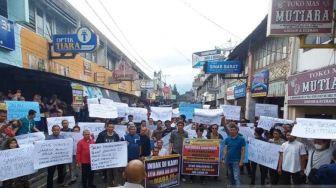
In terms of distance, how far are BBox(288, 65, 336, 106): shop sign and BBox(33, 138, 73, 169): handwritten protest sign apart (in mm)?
7248

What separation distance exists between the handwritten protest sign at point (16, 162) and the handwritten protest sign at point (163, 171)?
A: 2.32 m

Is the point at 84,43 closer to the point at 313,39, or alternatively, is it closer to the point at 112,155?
the point at 112,155

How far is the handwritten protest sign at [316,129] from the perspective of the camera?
5906mm

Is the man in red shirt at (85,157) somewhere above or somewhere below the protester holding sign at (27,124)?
below

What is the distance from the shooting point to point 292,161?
7070mm

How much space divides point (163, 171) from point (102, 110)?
16.5 feet

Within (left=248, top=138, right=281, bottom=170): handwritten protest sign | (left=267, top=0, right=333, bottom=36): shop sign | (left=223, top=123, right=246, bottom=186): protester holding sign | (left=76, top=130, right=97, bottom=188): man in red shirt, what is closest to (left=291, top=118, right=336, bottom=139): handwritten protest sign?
(left=248, top=138, right=281, bottom=170): handwritten protest sign

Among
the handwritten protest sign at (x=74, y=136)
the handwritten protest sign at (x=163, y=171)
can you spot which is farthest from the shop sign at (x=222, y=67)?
the handwritten protest sign at (x=163, y=171)

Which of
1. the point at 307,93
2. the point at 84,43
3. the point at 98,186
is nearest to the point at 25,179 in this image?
the point at 98,186

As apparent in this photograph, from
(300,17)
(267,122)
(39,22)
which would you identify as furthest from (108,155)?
(39,22)

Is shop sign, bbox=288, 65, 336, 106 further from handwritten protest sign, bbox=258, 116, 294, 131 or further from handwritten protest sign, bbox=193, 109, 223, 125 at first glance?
handwritten protest sign, bbox=193, 109, 223, 125

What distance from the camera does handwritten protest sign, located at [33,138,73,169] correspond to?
7154mm

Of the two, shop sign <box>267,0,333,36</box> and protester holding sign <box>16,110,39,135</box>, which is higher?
shop sign <box>267,0,333,36</box>

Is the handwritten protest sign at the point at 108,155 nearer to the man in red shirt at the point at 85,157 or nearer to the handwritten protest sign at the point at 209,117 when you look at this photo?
the man in red shirt at the point at 85,157
